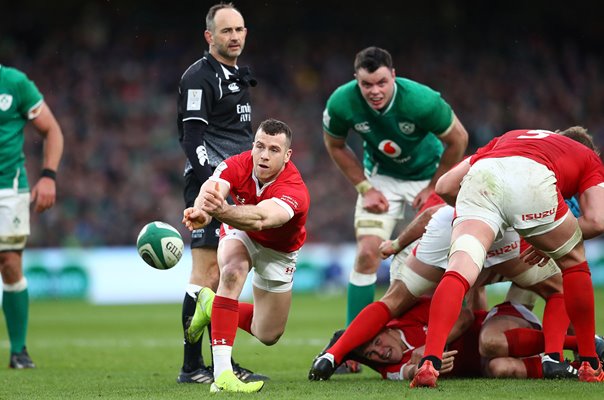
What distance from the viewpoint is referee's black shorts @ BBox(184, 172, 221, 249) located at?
21.1ft

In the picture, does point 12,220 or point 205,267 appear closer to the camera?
point 205,267

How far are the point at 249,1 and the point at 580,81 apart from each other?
793cm

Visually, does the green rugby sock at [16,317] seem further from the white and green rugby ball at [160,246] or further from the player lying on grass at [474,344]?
the player lying on grass at [474,344]

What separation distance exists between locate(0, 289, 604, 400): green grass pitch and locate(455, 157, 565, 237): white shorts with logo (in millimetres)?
894

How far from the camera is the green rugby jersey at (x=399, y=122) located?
748 cm

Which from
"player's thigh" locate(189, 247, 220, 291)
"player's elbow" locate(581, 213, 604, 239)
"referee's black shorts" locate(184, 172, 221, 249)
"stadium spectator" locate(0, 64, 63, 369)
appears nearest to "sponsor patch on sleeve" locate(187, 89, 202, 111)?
"referee's black shorts" locate(184, 172, 221, 249)

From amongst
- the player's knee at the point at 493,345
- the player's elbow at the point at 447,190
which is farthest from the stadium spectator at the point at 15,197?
the player's knee at the point at 493,345

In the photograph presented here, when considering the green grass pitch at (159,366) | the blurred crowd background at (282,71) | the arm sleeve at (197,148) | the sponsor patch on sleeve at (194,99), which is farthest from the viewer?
the blurred crowd background at (282,71)

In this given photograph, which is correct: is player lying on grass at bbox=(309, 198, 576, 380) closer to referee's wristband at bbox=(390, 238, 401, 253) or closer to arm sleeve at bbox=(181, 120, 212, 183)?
referee's wristband at bbox=(390, 238, 401, 253)

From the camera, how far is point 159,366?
24.6 ft

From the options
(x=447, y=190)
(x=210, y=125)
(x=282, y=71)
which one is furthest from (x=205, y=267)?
(x=282, y=71)

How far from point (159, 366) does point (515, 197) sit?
3391mm

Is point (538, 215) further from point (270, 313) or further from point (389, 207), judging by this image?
point (389, 207)

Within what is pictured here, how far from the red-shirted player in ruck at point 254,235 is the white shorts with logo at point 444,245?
2.58 ft
